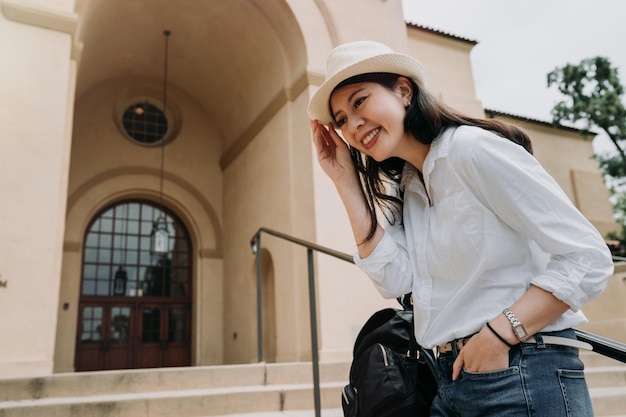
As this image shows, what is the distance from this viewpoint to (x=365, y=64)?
165 cm

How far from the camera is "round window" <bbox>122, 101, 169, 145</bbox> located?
13086 mm

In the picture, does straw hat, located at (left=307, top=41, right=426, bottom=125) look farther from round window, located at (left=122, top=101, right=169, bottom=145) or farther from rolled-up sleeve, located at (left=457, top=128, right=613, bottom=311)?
round window, located at (left=122, top=101, right=169, bottom=145)

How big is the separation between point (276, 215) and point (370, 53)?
816 cm

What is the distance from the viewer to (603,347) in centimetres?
158

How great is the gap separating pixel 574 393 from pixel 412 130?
33.8 inches

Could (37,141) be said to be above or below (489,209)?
above

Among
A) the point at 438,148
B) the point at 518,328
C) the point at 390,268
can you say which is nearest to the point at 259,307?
the point at 390,268

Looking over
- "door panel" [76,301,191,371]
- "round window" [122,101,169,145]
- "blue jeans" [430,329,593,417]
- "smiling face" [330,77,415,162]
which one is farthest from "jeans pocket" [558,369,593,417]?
"round window" [122,101,169,145]

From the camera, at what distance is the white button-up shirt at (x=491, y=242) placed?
1233 mm

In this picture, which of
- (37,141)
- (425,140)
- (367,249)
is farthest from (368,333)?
(37,141)

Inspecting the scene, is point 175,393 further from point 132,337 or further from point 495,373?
point 132,337

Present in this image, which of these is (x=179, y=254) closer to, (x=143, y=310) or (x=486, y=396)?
(x=143, y=310)

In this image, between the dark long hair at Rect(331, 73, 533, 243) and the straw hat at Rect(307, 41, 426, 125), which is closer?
the dark long hair at Rect(331, 73, 533, 243)

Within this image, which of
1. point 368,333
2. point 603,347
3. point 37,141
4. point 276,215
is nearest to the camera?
point 603,347
